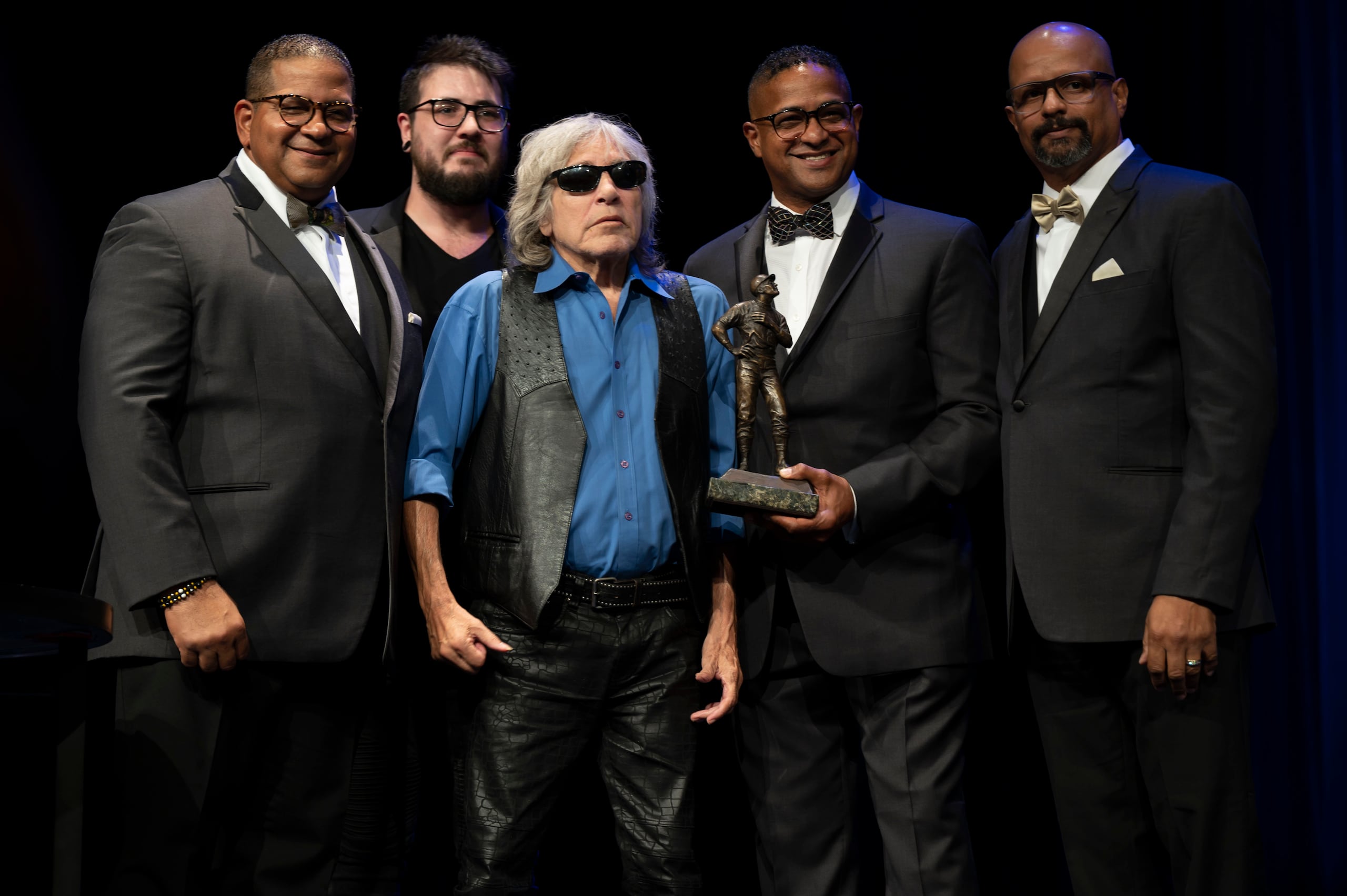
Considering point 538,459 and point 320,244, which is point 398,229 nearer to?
point 320,244

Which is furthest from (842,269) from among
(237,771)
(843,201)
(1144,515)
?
(237,771)

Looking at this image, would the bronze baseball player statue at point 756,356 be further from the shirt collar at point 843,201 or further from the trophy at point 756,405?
the shirt collar at point 843,201

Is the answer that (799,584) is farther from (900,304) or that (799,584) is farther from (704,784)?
(704,784)

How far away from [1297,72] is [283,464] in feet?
10.8

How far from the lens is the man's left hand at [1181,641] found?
2.58 metres

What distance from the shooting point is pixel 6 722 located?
3.21 m

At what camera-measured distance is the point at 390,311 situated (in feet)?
9.30

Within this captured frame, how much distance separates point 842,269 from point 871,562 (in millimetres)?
705

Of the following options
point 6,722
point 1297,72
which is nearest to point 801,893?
point 6,722

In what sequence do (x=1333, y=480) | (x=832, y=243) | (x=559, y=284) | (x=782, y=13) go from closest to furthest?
(x=559, y=284) → (x=832, y=243) → (x=1333, y=480) → (x=782, y=13)

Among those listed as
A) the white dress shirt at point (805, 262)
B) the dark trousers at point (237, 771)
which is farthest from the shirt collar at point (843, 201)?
the dark trousers at point (237, 771)

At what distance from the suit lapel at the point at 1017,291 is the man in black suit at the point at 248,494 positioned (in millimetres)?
1420

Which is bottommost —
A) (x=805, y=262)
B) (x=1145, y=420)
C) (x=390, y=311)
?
(x=1145, y=420)

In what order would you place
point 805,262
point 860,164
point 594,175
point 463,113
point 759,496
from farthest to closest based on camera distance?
point 860,164 < point 463,113 < point 805,262 < point 594,175 < point 759,496
